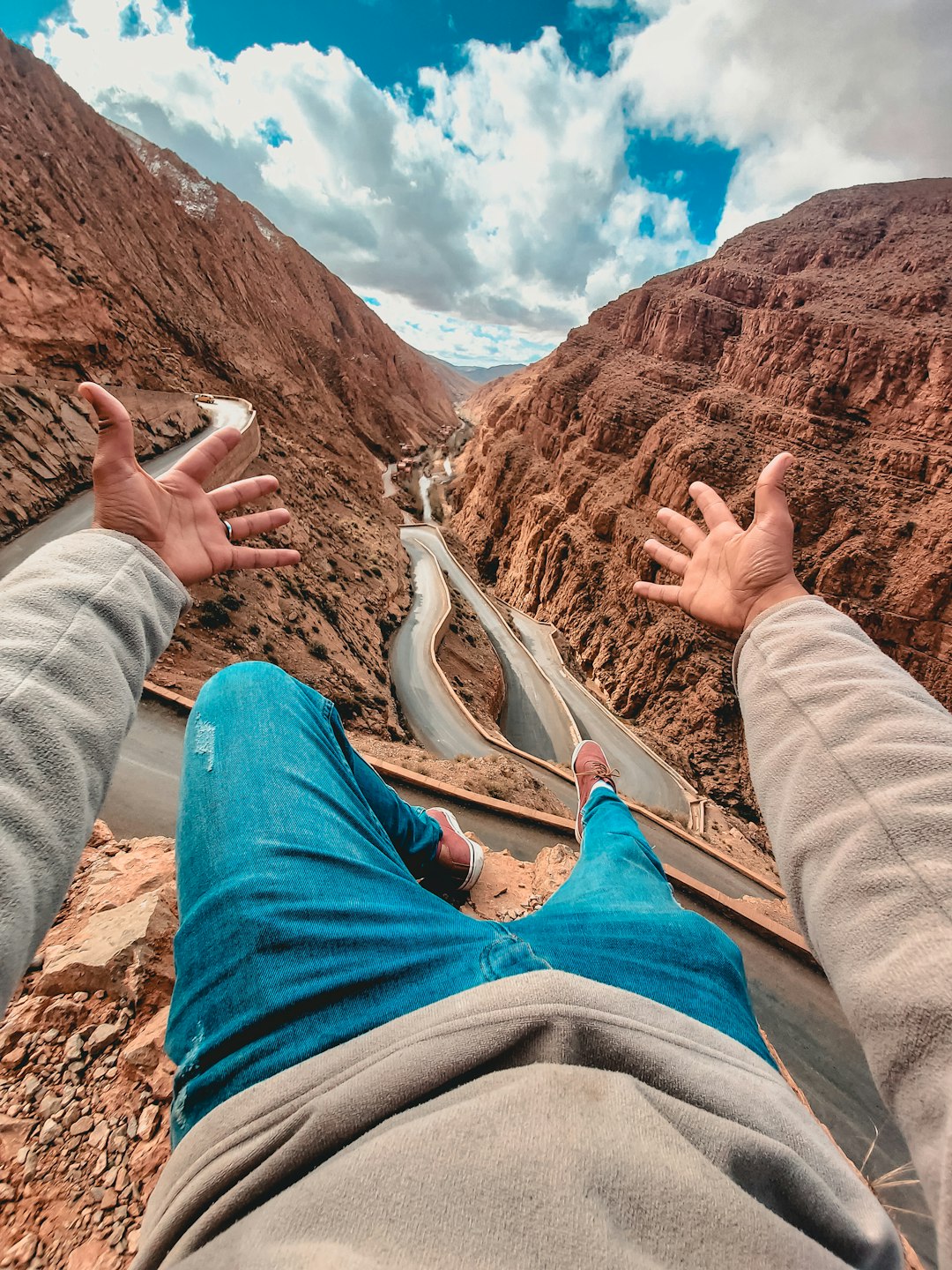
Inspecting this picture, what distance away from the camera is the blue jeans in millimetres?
1161

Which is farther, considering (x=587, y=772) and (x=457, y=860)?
(x=587, y=772)

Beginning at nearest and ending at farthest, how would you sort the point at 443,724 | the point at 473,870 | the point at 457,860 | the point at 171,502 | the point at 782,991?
the point at 171,502
the point at 457,860
the point at 473,870
the point at 782,991
the point at 443,724

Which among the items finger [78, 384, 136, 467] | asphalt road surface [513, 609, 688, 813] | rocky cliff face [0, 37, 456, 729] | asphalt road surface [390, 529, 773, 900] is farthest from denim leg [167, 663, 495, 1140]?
asphalt road surface [513, 609, 688, 813]

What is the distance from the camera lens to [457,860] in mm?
3633

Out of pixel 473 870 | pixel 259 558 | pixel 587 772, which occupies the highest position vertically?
pixel 259 558

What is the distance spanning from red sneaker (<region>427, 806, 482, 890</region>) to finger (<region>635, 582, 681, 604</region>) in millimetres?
2262

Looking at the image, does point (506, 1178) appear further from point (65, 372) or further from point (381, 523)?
point (381, 523)

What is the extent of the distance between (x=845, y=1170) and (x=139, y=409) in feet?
59.9

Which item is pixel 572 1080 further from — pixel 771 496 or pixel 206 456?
pixel 206 456

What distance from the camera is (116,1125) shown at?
1.95 metres

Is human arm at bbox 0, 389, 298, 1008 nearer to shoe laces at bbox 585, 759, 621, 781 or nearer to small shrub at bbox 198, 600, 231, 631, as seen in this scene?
shoe laces at bbox 585, 759, 621, 781

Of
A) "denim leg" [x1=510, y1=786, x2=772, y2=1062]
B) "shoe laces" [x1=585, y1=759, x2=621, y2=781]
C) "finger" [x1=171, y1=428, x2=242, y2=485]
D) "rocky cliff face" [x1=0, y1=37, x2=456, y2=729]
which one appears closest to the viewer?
"denim leg" [x1=510, y1=786, x2=772, y2=1062]

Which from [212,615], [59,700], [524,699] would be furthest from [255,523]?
[524,699]

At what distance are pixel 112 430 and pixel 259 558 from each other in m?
0.77
